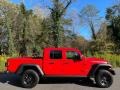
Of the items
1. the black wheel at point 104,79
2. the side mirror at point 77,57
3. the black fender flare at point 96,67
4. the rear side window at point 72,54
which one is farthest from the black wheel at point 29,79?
the black wheel at point 104,79

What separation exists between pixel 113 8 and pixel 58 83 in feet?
169

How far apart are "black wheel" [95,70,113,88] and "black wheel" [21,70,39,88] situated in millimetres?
2891

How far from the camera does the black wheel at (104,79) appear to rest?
16.2 m

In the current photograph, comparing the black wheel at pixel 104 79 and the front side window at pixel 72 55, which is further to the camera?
the front side window at pixel 72 55

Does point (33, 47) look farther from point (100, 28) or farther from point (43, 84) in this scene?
point (43, 84)

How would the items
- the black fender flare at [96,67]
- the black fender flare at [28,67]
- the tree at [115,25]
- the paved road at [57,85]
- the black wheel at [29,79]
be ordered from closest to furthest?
the paved road at [57,85] → the black wheel at [29,79] → the black fender flare at [28,67] → the black fender flare at [96,67] → the tree at [115,25]

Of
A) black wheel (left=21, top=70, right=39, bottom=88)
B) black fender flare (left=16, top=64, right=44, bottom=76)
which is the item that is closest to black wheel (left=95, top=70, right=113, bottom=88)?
black fender flare (left=16, top=64, right=44, bottom=76)

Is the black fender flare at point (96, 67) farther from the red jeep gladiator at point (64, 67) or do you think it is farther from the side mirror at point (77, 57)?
the side mirror at point (77, 57)

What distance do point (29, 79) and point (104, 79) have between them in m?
3.57

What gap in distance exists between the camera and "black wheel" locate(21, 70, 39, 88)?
16.0 metres

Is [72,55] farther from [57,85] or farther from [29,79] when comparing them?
[29,79]

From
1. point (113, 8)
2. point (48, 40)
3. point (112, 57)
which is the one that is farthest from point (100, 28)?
point (112, 57)

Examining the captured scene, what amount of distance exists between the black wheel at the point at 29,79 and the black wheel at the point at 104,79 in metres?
2.89

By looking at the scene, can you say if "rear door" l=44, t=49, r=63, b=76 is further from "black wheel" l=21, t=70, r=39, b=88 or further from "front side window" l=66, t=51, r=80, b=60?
"black wheel" l=21, t=70, r=39, b=88
